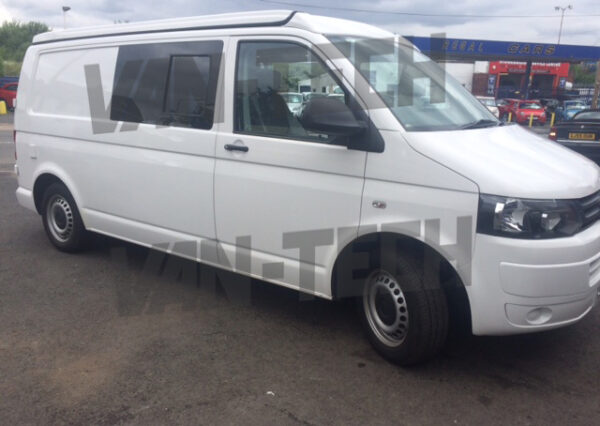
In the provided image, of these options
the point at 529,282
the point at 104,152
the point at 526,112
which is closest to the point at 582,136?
the point at 529,282

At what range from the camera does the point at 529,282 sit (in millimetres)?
2990

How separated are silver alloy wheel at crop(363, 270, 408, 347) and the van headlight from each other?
2.42 ft

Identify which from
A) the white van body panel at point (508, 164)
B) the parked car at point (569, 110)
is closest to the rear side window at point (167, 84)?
the white van body panel at point (508, 164)

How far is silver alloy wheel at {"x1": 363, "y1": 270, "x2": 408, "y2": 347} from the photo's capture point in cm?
348

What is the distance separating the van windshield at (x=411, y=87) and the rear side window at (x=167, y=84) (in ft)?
3.56

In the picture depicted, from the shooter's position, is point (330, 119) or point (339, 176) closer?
point (330, 119)

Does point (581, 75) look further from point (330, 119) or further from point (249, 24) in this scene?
point (330, 119)

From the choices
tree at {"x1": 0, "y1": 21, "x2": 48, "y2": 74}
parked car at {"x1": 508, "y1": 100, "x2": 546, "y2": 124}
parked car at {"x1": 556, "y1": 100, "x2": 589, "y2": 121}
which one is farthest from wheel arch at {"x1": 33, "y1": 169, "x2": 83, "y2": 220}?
tree at {"x1": 0, "y1": 21, "x2": 48, "y2": 74}

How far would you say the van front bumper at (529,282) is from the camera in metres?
2.97

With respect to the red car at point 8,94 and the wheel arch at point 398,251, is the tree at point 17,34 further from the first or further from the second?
the wheel arch at point 398,251

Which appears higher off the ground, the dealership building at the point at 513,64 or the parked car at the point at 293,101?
the dealership building at the point at 513,64

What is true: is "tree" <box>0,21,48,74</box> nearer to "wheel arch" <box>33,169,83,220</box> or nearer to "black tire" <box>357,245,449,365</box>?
"wheel arch" <box>33,169,83,220</box>

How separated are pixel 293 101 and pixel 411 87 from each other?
2.65 feet

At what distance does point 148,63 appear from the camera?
464cm
